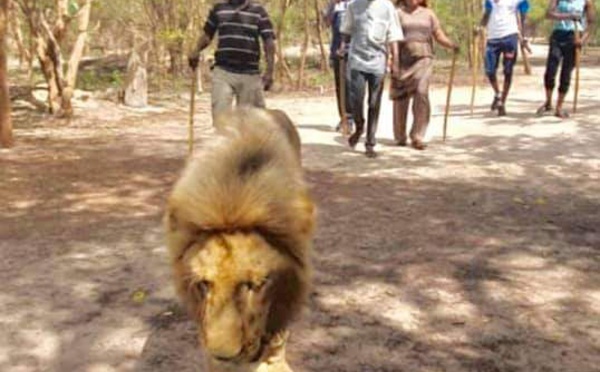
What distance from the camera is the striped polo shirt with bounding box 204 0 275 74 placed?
23.0ft

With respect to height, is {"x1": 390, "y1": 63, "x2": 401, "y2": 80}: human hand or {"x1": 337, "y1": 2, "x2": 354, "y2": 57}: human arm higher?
{"x1": 337, "y1": 2, "x2": 354, "y2": 57}: human arm

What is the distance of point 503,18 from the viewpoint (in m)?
11.2

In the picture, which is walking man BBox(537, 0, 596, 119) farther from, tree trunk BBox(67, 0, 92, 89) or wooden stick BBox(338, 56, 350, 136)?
tree trunk BBox(67, 0, 92, 89)

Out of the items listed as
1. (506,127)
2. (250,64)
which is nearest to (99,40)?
(506,127)

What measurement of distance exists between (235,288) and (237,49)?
206 inches

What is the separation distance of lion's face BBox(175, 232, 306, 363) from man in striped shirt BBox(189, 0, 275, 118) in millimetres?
4786

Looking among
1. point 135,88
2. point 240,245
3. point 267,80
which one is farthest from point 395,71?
point 240,245

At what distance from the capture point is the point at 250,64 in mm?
7211

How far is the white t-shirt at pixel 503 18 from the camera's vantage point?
11.3 meters

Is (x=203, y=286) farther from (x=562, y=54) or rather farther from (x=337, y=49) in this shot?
(x=562, y=54)

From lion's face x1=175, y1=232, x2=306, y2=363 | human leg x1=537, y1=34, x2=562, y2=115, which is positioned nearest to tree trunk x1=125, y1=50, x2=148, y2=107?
human leg x1=537, y1=34, x2=562, y2=115

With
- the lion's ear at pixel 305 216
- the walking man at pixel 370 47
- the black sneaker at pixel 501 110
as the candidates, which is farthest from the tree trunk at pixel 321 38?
the lion's ear at pixel 305 216

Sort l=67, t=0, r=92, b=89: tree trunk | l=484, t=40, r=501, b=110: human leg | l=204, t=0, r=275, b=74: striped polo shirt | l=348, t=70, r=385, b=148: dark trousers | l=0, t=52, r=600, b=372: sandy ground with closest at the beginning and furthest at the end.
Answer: l=0, t=52, r=600, b=372: sandy ground, l=204, t=0, r=275, b=74: striped polo shirt, l=348, t=70, r=385, b=148: dark trousers, l=484, t=40, r=501, b=110: human leg, l=67, t=0, r=92, b=89: tree trunk

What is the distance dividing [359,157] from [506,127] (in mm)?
3078
